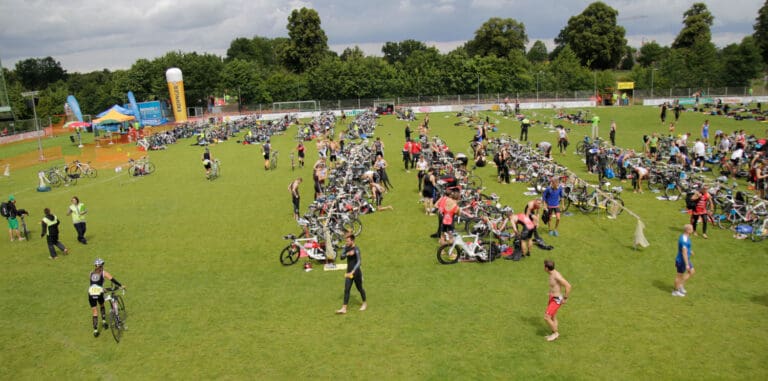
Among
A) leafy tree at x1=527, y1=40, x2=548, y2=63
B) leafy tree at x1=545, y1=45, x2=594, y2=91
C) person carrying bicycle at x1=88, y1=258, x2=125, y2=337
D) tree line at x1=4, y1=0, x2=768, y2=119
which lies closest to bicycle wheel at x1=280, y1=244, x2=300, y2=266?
person carrying bicycle at x1=88, y1=258, x2=125, y2=337

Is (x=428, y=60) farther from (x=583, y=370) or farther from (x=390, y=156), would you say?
(x=583, y=370)

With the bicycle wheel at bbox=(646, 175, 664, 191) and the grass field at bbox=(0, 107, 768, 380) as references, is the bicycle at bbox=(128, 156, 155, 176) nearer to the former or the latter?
the grass field at bbox=(0, 107, 768, 380)

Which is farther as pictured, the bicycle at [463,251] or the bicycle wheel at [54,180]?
the bicycle wheel at [54,180]

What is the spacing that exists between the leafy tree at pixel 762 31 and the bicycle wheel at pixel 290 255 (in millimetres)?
97527

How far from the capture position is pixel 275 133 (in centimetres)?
4791

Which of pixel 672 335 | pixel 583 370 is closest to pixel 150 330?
pixel 583 370

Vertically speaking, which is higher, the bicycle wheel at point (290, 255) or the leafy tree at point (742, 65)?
the leafy tree at point (742, 65)

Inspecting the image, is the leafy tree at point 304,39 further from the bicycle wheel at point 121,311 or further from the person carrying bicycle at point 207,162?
the bicycle wheel at point 121,311

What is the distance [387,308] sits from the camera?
1104cm

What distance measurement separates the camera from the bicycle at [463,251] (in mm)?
13430

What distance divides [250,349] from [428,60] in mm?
74155

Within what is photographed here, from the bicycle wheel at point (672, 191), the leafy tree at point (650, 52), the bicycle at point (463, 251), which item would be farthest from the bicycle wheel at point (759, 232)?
the leafy tree at point (650, 52)

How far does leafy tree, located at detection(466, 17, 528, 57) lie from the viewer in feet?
326

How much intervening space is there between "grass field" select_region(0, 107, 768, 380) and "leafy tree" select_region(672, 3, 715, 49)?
92.9 meters
